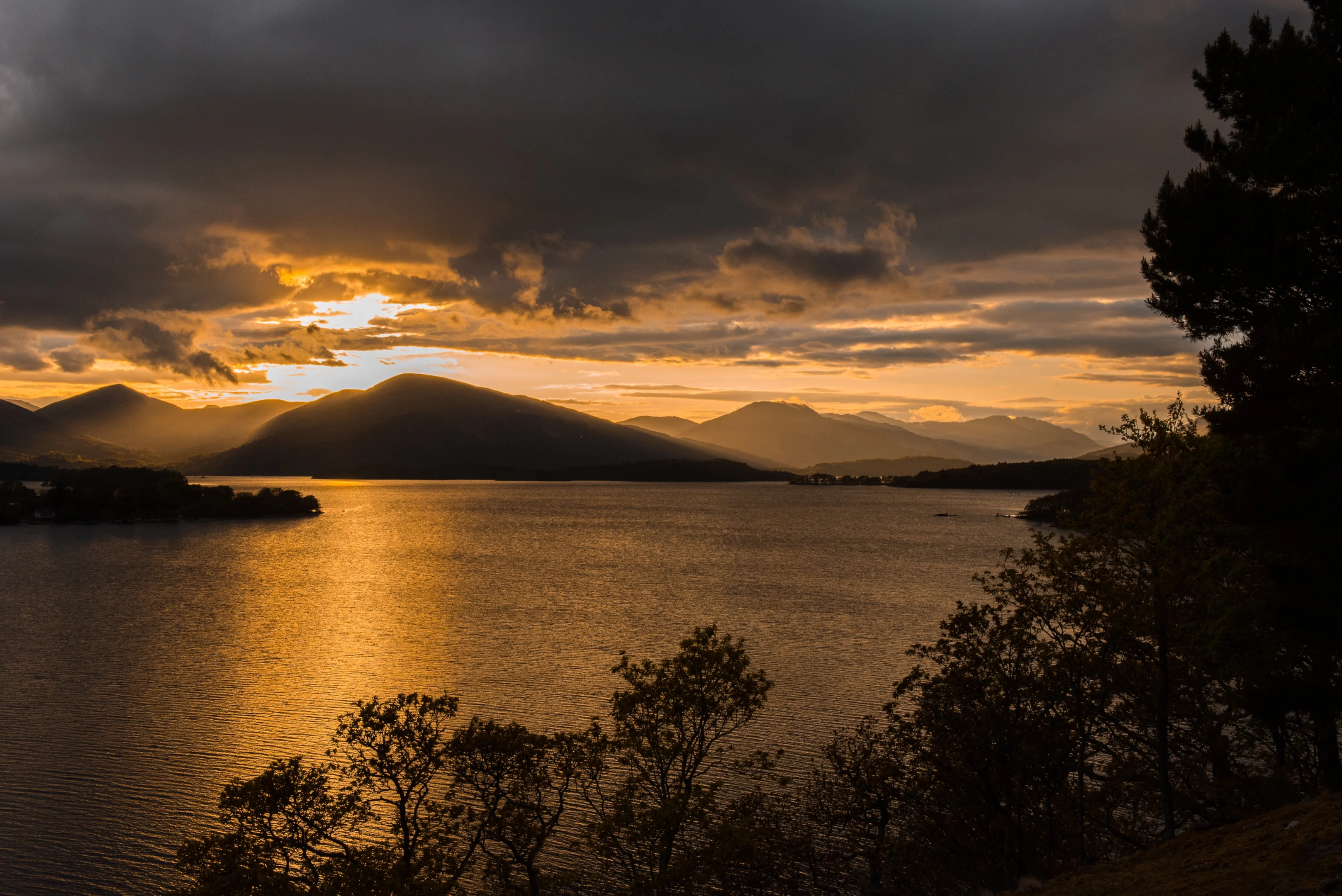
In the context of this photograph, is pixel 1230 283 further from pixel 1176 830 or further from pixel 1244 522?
pixel 1176 830

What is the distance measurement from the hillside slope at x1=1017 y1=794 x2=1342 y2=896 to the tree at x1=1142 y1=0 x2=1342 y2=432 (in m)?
9.92

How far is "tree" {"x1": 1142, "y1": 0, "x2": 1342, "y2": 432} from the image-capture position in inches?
813

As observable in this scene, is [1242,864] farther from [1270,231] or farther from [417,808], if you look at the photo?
[417,808]

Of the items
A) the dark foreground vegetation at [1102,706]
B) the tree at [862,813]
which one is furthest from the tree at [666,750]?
the tree at [862,813]

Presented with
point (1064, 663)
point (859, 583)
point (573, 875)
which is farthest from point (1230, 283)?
point (859, 583)

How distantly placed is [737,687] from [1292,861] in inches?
652

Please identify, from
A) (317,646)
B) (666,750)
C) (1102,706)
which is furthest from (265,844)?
(317,646)

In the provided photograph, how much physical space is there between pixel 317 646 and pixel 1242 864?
64787mm

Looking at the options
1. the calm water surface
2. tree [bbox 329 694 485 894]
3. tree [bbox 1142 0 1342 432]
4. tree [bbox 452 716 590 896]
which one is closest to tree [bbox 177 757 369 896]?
tree [bbox 329 694 485 894]

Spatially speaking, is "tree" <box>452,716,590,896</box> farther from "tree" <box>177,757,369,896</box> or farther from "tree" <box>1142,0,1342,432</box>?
"tree" <box>1142,0,1342,432</box>

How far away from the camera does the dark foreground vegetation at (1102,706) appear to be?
70.4ft

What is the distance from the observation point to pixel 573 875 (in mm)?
24750

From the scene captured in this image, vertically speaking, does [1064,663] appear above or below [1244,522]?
below

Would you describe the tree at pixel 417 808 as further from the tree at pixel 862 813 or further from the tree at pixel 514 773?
the tree at pixel 862 813
